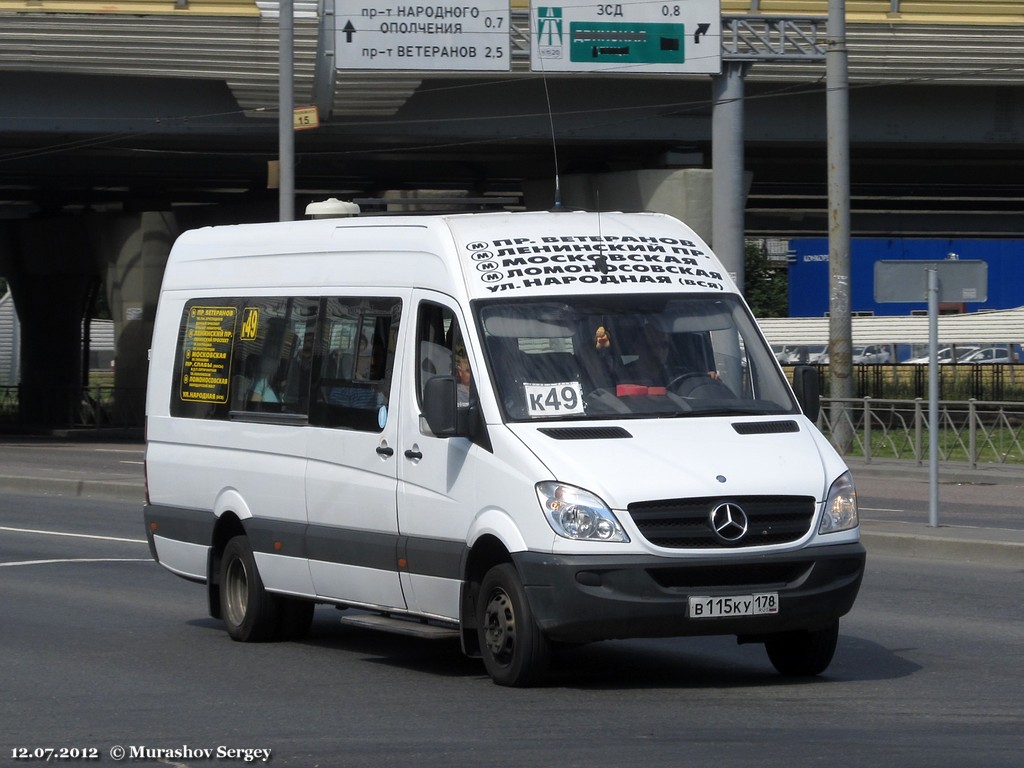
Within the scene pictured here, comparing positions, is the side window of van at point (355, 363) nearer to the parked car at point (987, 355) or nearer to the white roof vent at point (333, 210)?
the white roof vent at point (333, 210)

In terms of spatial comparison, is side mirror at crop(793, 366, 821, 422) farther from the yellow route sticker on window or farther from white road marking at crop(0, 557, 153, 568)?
white road marking at crop(0, 557, 153, 568)

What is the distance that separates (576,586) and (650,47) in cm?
1986

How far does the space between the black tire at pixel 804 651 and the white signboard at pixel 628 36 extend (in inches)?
748

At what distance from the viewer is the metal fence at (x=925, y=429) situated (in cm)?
2431

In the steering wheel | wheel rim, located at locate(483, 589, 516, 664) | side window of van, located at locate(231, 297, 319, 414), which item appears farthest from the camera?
side window of van, located at locate(231, 297, 319, 414)

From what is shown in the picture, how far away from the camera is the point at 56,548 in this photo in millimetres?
15398

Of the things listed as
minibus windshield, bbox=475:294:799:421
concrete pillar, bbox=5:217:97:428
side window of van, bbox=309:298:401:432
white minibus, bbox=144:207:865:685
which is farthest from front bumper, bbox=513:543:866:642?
concrete pillar, bbox=5:217:97:428

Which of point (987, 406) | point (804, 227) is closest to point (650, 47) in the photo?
point (987, 406)

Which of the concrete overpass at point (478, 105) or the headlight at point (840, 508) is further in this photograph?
the concrete overpass at point (478, 105)

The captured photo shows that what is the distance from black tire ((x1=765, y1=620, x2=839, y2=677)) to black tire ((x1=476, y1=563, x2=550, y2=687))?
4.10ft

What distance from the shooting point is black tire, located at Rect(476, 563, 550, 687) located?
791cm

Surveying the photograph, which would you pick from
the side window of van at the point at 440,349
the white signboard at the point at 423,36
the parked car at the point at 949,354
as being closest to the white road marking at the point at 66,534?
the side window of van at the point at 440,349

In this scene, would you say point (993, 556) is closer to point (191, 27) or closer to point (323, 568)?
point (323, 568)

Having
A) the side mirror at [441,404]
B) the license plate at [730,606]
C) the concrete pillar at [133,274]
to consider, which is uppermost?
the concrete pillar at [133,274]
